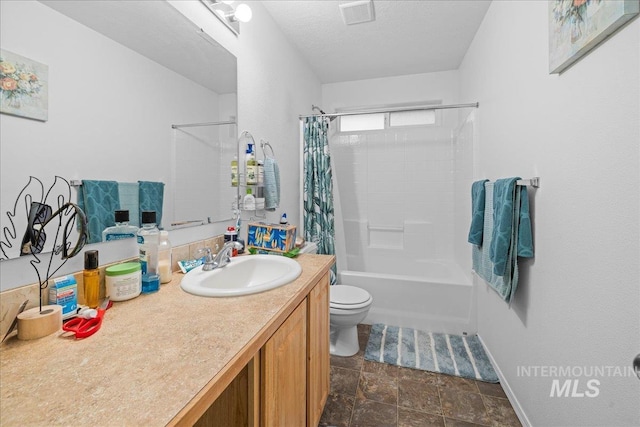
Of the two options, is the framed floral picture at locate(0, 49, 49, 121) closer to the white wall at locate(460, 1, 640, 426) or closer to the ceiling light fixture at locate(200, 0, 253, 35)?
the ceiling light fixture at locate(200, 0, 253, 35)

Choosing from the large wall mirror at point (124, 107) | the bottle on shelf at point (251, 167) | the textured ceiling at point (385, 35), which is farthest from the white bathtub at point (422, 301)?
the textured ceiling at point (385, 35)

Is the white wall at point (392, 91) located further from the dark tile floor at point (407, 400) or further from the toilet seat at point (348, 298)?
the dark tile floor at point (407, 400)

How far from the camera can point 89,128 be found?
85 centimetres

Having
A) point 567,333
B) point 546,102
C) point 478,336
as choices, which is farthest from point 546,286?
point 478,336

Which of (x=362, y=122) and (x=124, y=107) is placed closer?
(x=124, y=107)

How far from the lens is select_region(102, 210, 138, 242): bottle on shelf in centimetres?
92

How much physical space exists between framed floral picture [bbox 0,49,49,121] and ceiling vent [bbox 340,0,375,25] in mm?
1790

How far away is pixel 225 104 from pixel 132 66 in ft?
1.71

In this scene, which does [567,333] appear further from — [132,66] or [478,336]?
[132,66]

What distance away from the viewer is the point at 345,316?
75.0 inches

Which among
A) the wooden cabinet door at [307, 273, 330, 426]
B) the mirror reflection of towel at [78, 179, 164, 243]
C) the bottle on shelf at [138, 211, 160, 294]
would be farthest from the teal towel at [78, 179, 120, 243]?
the wooden cabinet door at [307, 273, 330, 426]

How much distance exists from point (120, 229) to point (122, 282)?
207 millimetres

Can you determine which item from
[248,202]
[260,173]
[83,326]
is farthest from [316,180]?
[83,326]

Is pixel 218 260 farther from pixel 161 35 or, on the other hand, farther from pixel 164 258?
pixel 161 35
